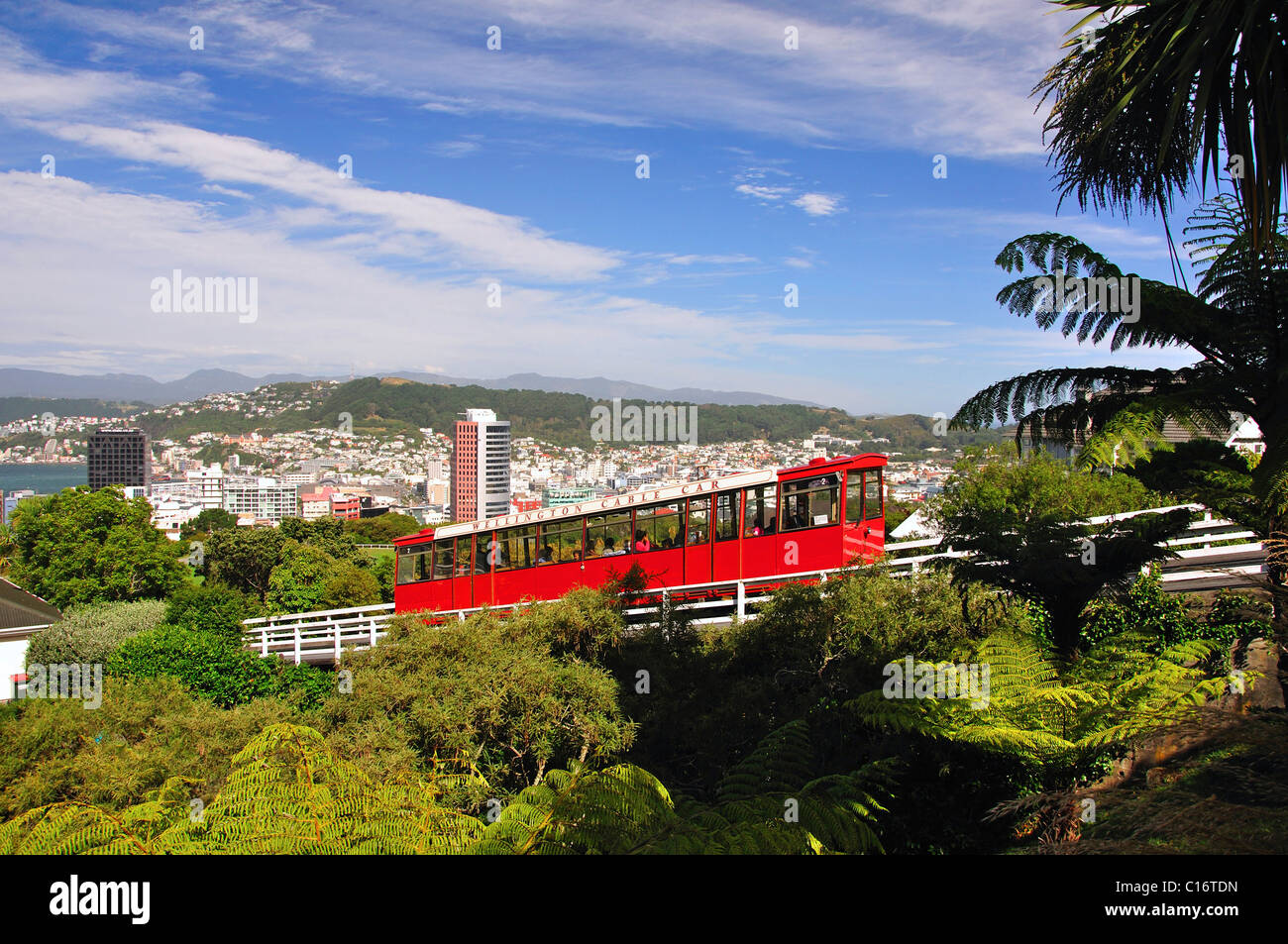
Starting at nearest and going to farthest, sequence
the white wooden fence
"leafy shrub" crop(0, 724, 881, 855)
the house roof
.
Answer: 1. "leafy shrub" crop(0, 724, 881, 855)
2. the white wooden fence
3. the house roof

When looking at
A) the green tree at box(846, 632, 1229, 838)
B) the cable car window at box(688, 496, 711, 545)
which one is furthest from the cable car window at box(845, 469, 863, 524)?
the green tree at box(846, 632, 1229, 838)

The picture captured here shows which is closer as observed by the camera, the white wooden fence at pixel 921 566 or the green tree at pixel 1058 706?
the green tree at pixel 1058 706

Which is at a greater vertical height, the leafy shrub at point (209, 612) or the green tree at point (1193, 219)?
the green tree at point (1193, 219)

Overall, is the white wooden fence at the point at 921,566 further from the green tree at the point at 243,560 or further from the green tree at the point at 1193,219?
the green tree at the point at 243,560

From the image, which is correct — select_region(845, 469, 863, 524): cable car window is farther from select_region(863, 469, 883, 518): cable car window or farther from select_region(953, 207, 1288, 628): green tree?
select_region(953, 207, 1288, 628): green tree

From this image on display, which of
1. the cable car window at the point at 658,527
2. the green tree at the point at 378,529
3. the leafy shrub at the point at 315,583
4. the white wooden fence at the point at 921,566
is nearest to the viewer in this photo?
the white wooden fence at the point at 921,566

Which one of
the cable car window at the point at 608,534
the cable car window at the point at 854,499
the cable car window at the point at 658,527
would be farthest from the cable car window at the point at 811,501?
the cable car window at the point at 608,534
